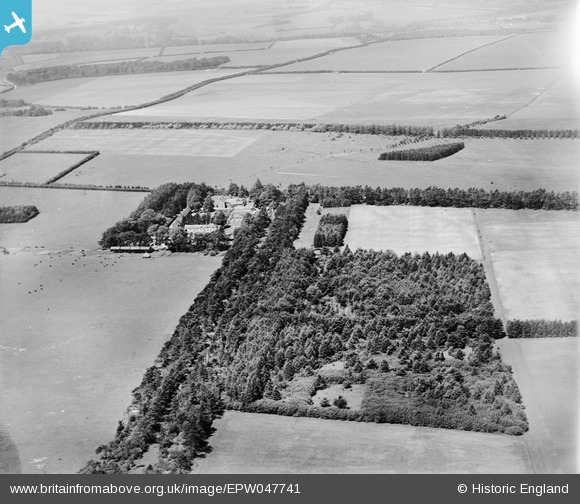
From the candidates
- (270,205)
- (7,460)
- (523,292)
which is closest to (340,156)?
(270,205)

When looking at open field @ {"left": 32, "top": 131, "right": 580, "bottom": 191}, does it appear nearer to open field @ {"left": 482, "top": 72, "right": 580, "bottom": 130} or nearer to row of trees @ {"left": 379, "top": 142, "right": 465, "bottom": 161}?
row of trees @ {"left": 379, "top": 142, "right": 465, "bottom": 161}

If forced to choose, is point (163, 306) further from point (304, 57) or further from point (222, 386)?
point (304, 57)

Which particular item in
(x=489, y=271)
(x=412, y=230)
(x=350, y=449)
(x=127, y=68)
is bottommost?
(x=489, y=271)

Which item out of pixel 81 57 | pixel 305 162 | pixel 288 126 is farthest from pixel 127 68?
pixel 305 162

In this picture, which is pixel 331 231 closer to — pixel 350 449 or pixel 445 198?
pixel 445 198

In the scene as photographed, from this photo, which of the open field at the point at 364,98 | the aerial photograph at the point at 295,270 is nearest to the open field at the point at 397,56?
the aerial photograph at the point at 295,270

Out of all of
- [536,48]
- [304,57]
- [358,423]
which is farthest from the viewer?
[304,57]
